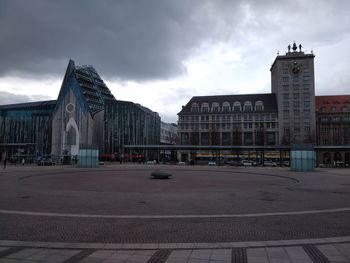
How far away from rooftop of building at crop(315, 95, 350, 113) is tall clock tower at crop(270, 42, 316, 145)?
28.7ft

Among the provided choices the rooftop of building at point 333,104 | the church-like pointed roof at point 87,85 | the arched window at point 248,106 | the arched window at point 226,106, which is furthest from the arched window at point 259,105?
the church-like pointed roof at point 87,85

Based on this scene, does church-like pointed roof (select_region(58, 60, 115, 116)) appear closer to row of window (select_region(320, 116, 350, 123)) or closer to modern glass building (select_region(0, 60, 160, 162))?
modern glass building (select_region(0, 60, 160, 162))

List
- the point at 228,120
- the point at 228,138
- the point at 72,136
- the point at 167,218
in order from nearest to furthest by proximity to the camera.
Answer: the point at 167,218, the point at 228,138, the point at 228,120, the point at 72,136

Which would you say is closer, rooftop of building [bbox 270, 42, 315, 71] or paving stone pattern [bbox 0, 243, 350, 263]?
paving stone pattern [bbox 0, 243, 350, 263]

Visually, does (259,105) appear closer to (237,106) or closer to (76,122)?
(237,106)

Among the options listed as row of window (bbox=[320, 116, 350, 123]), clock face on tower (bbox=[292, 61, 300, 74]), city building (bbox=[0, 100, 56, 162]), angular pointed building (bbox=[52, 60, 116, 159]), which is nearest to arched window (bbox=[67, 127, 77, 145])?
angular pointed building (bbox=[52, 60, 116, 159])

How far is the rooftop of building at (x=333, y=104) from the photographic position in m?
123

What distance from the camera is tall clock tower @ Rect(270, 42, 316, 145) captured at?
119875mm

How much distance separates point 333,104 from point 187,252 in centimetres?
13130

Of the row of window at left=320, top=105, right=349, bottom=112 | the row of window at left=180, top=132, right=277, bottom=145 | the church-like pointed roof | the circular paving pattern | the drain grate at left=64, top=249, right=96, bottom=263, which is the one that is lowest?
the circular paving pattern

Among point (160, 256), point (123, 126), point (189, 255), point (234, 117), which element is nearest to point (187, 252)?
point (189, 255)

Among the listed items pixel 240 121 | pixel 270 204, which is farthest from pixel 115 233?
pixel 240 121

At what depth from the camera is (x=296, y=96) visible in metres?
121

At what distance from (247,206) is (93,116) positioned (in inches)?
5155
